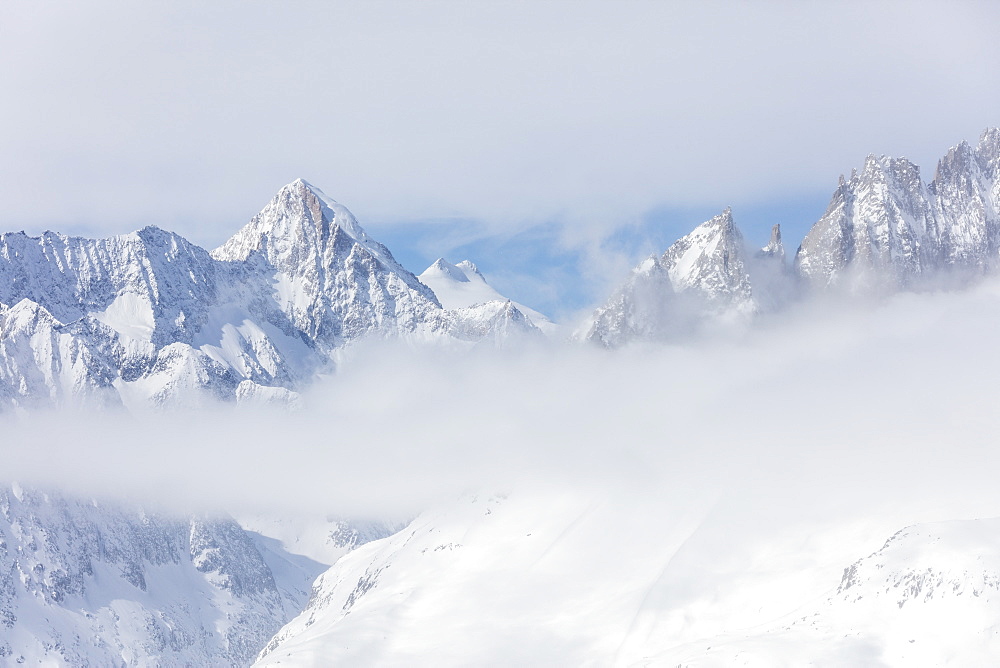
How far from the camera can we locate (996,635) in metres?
195

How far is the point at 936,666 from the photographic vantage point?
647 feet

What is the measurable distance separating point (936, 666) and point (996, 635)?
10.9 meters
